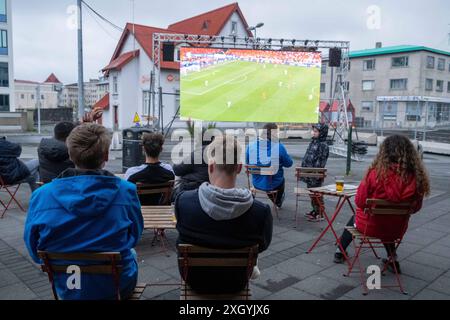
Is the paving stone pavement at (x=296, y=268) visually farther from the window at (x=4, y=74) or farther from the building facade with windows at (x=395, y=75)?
the window at (x=4, y=74)

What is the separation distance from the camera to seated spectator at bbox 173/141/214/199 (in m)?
5.26

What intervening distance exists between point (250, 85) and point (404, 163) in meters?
14.7

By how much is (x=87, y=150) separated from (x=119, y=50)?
4289 centimetres

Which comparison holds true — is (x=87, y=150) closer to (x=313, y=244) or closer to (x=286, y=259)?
(x=286, y=259)

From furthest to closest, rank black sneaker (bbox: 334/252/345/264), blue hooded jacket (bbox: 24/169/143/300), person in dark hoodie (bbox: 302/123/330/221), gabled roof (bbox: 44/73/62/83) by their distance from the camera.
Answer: gabled roof (bbox: 44/73/62/83), person in dark hoodie (bbox: 302/123/330/221), black sneaker (bbox: 334/252/345/264), blue hooded jacket (bbox: 24/169/143/300)

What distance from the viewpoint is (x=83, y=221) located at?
2.49m

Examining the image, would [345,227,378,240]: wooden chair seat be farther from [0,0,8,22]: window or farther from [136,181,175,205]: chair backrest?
[0,0,8,22]: window

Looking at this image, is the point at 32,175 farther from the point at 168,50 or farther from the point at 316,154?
the point at 168,50

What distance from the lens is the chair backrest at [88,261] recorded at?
2.49 m

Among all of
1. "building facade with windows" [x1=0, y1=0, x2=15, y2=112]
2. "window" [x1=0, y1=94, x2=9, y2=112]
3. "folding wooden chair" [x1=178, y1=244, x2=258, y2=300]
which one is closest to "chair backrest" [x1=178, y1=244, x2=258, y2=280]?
"folding wooden chair" [x1=178, y1=244, x2=258, y2=300]

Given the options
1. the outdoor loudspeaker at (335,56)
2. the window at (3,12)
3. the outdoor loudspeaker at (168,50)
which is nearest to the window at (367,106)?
the outdoor loudspeaker at (335,56)

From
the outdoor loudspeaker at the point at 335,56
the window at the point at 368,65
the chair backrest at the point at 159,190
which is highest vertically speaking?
the window at the point at 368,65

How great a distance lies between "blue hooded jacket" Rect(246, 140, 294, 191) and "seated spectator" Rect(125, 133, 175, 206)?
6.95 feet

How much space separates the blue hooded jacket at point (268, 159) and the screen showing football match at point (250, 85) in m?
10.4
